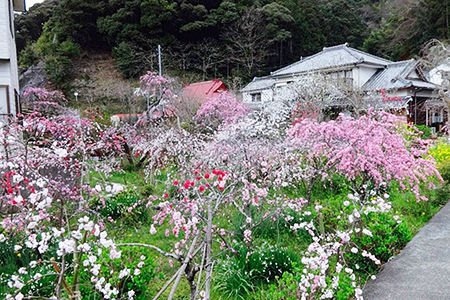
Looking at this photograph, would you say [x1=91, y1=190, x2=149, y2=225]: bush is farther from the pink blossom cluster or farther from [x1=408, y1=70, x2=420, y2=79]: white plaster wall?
[x1=408, y1=70, x2=420, y2=79]: white plaster wall

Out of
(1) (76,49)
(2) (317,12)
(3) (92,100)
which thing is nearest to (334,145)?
(3) (92,100)

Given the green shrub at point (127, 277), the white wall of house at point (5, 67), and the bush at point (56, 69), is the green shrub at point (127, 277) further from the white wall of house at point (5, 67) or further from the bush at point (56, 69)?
the bush at point (56, 69)

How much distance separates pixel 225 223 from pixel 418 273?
8.59ft

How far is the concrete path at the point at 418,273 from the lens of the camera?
10.7ft

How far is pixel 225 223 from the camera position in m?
5.22

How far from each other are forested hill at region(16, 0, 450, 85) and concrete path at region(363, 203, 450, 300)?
80.5 feet

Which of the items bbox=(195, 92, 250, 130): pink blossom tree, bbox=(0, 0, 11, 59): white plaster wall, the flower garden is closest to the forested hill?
bbox=(195, 92, 250, 130): pink blossom tree

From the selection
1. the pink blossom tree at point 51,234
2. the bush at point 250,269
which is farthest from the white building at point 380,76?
the bush at point 250,269

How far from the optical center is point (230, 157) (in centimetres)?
588

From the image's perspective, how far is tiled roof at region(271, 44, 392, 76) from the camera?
19.9 metres

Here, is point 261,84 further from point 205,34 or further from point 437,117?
point 437,117

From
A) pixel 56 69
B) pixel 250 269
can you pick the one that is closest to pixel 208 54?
pixel 56 69

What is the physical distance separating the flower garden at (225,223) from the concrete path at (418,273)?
0.15m

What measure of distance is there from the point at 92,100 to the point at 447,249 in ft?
76.3
